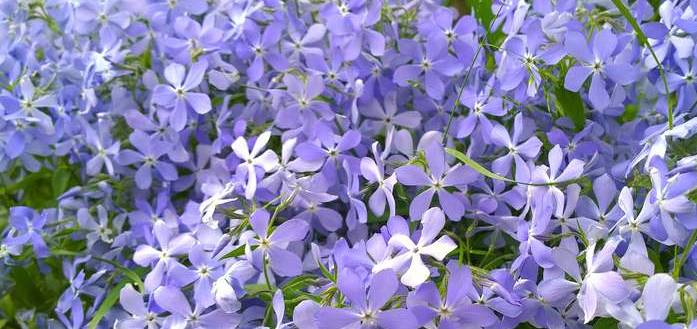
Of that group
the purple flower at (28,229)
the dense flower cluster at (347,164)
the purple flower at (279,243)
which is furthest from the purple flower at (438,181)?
the purple flower at (28,229)

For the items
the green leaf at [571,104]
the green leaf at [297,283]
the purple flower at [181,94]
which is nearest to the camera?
the green leaf at [297,283]

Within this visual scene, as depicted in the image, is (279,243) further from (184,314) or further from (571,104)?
(571,104)

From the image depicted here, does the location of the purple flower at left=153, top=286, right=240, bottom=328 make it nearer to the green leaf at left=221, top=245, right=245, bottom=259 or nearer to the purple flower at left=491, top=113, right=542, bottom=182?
the green leaf at left=221, top=245, right=245, bottom=259

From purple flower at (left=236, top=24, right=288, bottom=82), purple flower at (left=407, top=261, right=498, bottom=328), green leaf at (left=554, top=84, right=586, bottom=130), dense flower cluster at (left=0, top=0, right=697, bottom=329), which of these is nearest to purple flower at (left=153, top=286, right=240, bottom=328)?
dense flower cluster at (left=0, top=0, right=697, bottom=329)

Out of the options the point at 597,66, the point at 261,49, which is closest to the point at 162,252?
the point at 261,49

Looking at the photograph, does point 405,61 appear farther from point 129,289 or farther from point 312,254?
point 129,289

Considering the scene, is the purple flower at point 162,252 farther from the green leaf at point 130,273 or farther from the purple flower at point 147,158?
the purple flower at point 147,158

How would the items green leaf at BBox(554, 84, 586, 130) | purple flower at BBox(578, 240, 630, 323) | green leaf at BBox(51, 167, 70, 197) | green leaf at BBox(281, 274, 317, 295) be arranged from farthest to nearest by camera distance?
green leaf at BBox(51, 167, 70, 197)
green leaf at BBox(554, 84, 586, 130)
green leaf at BBox(281, 274, 317, 295)
purple flower at BBox(578, 240, 630, 323)

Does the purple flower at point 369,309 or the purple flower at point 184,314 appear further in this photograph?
the purple flower at point 184,314
